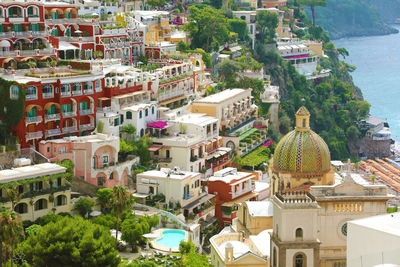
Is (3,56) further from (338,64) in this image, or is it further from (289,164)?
(338,64)

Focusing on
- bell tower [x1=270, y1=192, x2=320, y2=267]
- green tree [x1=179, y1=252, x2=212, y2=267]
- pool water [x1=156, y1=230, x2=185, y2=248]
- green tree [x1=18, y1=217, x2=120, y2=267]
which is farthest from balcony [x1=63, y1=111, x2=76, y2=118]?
bell tower [x1=270, y1=192, x2=320, y2=267]

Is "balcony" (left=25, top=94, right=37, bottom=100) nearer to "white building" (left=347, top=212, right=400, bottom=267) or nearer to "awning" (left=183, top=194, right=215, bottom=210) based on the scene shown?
"awning" (left=183, top=194, right=215, bottom=210)

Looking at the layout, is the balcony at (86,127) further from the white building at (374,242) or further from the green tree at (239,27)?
the green tree at (239,27)

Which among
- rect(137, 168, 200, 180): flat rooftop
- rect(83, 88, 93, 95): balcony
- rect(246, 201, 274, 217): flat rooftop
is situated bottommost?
rect(137, 168, 200, 180): flat rooftop

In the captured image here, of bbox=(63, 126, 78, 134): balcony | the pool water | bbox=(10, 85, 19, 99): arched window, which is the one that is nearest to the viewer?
the pool water

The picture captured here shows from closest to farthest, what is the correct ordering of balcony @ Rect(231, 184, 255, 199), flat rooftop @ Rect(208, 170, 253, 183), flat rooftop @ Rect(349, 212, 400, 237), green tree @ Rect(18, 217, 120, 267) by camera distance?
flat rooftop @ Rect(349, 212, 400, 237) → green tree @ Rect(18, 217, 120, 267) → balcony @ Rect(231, 184, 255, 199) → flat rooftop @ Rect(208, 170, 253, 183)

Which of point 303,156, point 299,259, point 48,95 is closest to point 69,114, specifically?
point 48,95

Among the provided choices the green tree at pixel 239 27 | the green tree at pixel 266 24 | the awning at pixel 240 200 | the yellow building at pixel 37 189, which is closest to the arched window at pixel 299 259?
the yellow building at pixel 37 189

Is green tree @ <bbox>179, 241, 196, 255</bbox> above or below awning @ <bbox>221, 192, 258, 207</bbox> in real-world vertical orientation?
above
